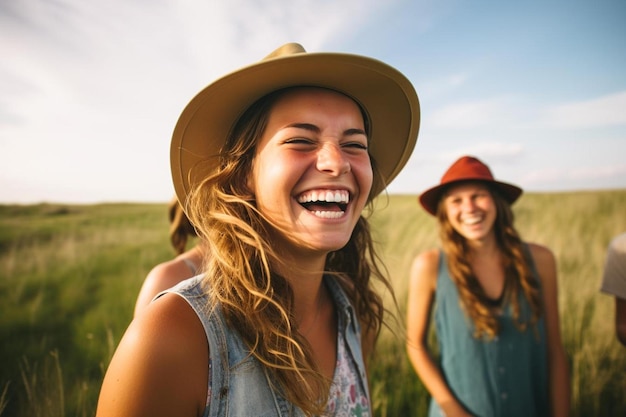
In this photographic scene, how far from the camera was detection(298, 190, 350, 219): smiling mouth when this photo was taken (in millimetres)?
1340

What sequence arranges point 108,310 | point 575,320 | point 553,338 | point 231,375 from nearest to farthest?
point 231,375 < point 553,338 < point 108,310 < point 575,320

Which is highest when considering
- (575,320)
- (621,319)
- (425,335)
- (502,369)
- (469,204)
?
(469,204)

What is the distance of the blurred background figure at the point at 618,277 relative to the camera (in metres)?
2.36

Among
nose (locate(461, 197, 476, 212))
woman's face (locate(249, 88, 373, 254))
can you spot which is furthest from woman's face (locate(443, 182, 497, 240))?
woman's face (locate(249, 88, 373, 254))

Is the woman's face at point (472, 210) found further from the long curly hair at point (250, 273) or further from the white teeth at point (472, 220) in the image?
the long curly hair at point (250, 273)

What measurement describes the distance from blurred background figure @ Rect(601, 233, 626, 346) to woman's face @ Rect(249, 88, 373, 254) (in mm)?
2089

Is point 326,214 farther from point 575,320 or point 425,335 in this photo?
point 575,320

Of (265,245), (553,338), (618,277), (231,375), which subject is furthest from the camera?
(553,338)

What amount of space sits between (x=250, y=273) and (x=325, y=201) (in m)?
0.41

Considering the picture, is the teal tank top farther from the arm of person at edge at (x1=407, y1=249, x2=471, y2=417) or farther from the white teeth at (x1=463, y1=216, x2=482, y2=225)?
the white teeth at (x1=463, y1=216, x2=482, y2=225)

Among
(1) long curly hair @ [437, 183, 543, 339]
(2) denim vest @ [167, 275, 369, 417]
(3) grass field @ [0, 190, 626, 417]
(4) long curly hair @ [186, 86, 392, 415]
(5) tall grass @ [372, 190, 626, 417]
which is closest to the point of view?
(2) denim vest @ [167, 275, 369, 417]

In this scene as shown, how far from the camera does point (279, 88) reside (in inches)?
58.2

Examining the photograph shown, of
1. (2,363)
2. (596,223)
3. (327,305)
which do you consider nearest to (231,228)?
(327,305)

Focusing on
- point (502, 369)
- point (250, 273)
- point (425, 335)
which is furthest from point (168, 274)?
point (502, 369)
